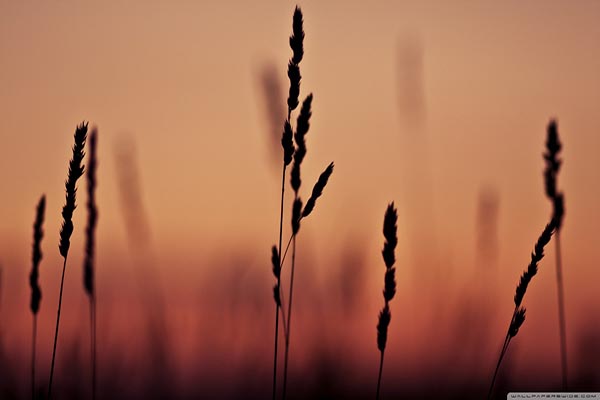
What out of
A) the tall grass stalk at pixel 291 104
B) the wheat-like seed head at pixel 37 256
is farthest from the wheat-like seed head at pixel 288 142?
the wheat-like seed head at pixel 37 256

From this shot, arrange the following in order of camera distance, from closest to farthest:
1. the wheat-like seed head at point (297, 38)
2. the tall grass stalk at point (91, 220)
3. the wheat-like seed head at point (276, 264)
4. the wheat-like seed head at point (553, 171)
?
1. the wheat-like seed head at point (276, 264)
2. the wheat-like seed head at point (297, 38)
3. the wheat-like seed head at point (553, 171)
4. the tall grass stalk at point (91, 220)

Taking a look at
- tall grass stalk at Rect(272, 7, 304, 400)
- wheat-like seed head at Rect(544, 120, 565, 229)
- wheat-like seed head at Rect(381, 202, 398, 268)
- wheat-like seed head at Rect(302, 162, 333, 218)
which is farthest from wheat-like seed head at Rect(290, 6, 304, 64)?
wheat-like seed head at Rect(544, 120, 565, 229)

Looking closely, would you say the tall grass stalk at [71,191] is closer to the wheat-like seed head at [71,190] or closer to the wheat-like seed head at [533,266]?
the wheat-like seed head at [71,190]

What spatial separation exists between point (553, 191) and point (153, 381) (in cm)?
209

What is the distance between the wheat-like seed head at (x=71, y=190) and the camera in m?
2.31

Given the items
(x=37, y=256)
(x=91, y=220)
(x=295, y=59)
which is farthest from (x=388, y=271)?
(x=91, y=220)

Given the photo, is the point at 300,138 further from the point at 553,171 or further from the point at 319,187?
the point at 553,171

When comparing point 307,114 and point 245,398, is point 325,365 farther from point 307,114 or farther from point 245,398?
point 307,114

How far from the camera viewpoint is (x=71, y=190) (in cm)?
233

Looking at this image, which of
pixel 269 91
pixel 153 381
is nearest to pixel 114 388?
pixel 153 381

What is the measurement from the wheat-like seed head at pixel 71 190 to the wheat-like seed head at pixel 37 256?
0.38 meters

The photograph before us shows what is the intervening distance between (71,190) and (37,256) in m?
0.44

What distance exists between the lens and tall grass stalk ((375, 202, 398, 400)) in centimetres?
227

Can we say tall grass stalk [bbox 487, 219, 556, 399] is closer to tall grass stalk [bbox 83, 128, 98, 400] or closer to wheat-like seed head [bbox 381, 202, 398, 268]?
wheat-like seed head [bbox 381, 202, 398, 268]
